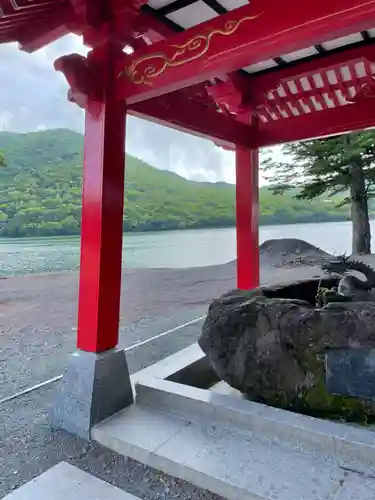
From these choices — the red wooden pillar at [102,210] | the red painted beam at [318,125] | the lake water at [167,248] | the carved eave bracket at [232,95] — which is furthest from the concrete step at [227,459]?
the lake water at [167,248]

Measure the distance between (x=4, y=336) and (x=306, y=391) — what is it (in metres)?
3.31

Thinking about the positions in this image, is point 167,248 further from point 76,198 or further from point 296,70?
point 296,70

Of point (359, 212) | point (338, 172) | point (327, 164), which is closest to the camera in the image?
point (327, 164)

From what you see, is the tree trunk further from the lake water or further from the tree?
the lake water

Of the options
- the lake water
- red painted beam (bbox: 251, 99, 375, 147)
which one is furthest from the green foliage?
red painted beam (bbox: 251, 99, 375, 147)

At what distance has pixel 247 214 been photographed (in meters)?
3.42

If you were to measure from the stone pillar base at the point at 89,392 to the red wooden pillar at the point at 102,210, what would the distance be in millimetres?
72

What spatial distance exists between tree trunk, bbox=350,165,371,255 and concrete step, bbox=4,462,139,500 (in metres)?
8.31

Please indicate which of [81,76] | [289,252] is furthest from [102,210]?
[289,252]

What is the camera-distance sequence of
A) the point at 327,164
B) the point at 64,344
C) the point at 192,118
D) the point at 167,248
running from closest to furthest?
the point at 192,118 → the point at 64,344 → the point at 327,164 → the point at 167,248

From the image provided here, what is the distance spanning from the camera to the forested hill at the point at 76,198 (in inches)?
545

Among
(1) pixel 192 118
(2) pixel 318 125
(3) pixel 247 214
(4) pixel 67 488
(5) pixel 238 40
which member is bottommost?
(4) pixel 67 488

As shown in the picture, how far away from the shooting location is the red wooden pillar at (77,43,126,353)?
6.23 feet

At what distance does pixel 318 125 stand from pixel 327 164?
221 inches
